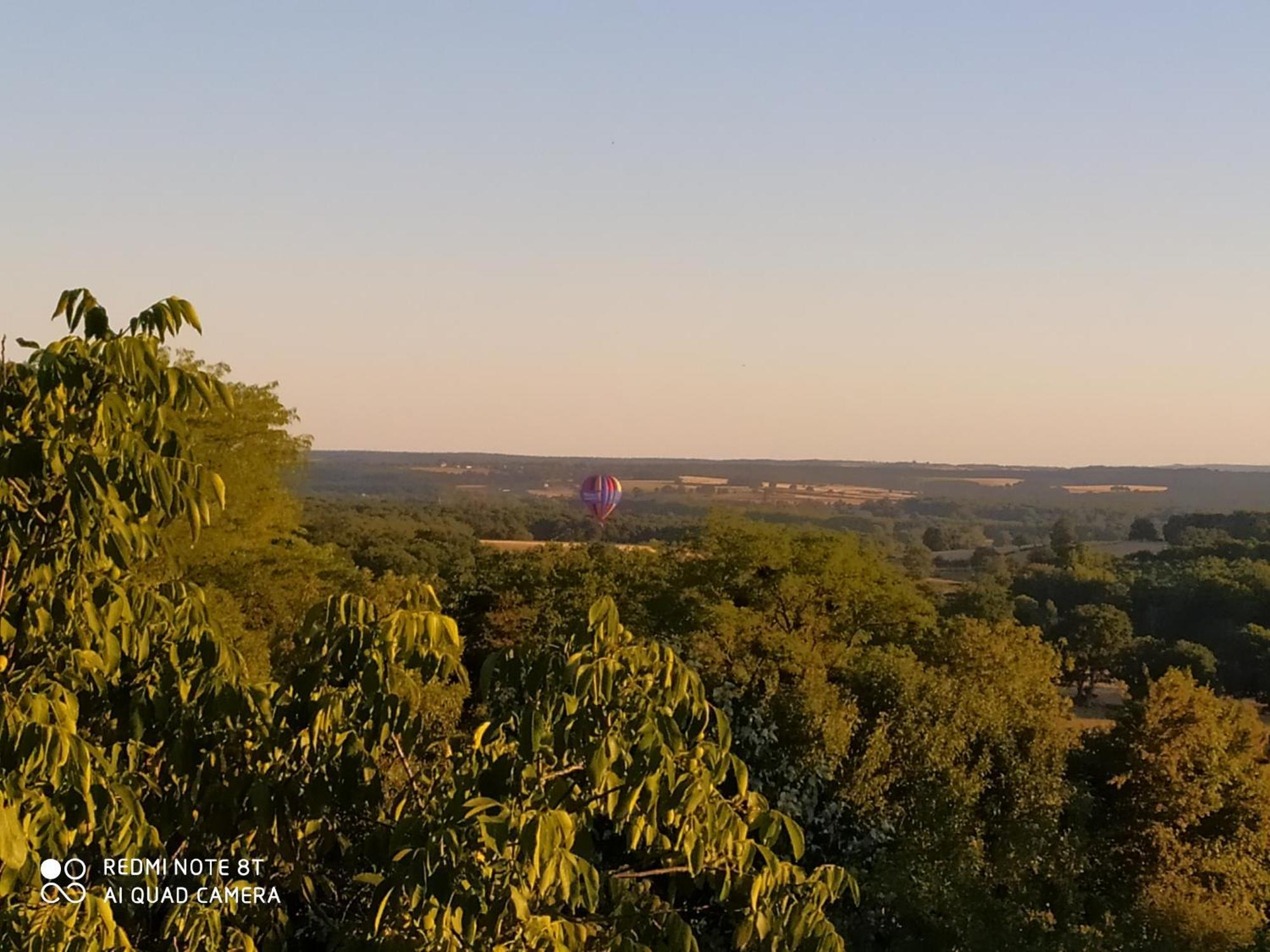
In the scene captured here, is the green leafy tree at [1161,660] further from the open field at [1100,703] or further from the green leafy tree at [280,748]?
the green leafy tree at [280,748]

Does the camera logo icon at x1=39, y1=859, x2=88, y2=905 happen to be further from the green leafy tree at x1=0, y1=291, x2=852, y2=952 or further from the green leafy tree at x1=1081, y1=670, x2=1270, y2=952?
the green leafy tree at x1=1081, y1=670, x2=1270, y2=952

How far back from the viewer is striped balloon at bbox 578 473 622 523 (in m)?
104

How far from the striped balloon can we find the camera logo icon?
324ft

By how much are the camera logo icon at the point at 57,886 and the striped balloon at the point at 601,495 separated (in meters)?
98.6

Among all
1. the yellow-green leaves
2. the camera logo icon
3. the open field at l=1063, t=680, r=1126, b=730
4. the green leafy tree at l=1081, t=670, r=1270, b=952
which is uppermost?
the yellow-green leaves

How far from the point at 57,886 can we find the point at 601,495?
99853 millimetres

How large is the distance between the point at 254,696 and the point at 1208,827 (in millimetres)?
26071

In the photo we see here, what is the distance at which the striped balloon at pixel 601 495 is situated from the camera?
104 metres

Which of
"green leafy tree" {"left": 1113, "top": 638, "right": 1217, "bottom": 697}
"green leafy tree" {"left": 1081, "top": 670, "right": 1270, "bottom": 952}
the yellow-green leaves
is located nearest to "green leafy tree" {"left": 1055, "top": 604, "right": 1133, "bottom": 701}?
"green leafy tree" {"left": 1113, "top": 638, "right": 1217, "bottom": 697}

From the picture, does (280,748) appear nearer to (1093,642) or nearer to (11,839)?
(11,839)

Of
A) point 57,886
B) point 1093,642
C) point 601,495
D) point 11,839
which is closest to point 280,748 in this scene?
point 57,886

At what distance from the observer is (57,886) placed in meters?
4.15

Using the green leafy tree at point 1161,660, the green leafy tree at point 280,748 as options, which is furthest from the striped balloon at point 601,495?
the green leafy tree at point 280,748

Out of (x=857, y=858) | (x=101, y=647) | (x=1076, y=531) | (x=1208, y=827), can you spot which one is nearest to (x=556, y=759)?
(x=101, y=647)
